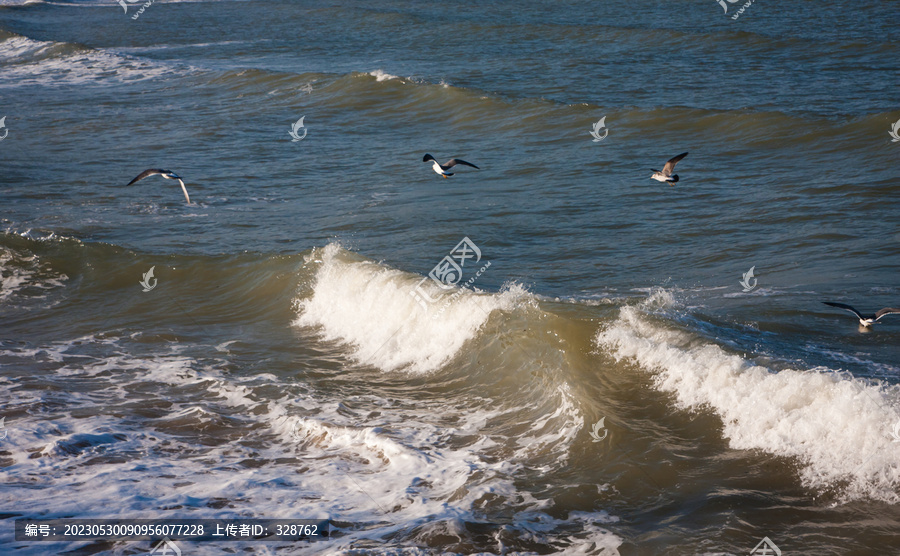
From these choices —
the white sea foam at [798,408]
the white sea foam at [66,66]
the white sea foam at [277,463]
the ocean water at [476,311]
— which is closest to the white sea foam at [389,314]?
the ocean water at [476,311]

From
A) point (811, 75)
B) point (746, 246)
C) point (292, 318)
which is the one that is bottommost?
point (292, 318)

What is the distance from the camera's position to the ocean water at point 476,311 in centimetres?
796

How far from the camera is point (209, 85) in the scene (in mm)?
32438

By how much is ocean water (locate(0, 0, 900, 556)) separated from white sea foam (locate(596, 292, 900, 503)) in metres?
0.03

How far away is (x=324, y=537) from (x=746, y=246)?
971 centimetres

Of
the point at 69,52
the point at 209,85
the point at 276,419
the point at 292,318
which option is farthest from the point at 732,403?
the point at 69,52

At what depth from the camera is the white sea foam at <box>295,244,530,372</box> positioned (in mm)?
12047

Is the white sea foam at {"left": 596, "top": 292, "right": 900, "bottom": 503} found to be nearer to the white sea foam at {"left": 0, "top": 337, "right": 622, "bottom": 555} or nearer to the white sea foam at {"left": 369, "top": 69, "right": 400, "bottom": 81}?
the white sea foam at {"left": 0, "top": 337, "right": 622, "bottom": 555}

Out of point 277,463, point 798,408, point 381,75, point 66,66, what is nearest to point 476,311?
point 277,463

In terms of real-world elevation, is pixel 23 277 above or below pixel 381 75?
below

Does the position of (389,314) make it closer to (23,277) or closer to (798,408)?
(798,408)

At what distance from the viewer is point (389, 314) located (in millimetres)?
12875

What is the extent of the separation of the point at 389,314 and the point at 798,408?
20.5 ft

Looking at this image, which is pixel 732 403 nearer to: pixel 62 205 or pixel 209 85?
pixel 62 205
